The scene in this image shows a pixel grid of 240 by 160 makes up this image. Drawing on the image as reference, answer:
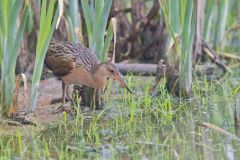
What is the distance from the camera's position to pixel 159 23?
10.0m

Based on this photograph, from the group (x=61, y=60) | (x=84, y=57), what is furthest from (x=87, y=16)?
(x=61, y=60)

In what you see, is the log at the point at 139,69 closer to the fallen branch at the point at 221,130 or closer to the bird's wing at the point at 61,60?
the bird's wing at the point at 61,60

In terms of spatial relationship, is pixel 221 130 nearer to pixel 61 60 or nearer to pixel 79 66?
pixel 79 66

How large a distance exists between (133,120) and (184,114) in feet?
2.22

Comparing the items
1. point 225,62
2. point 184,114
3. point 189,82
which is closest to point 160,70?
point 189,82

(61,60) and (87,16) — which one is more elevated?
(87,16)

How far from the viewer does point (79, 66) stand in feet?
25.2

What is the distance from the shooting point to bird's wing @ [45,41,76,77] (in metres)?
7.63

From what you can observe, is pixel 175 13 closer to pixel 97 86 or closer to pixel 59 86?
pixel 97 86

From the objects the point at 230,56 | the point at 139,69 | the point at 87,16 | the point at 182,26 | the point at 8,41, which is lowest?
the point at 139,69

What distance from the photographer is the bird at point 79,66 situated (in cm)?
742

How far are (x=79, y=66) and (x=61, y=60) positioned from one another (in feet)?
0.68

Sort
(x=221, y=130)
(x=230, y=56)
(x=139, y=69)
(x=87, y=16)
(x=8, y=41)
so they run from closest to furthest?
(x=221, y=130), (x=8, y=41), (x=87, y=16), (x=139, y=69), (x=230, y=56)

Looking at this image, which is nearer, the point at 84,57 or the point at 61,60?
the point at 84,57
